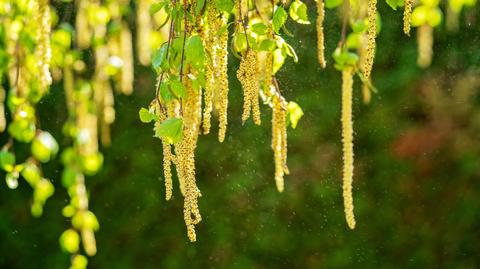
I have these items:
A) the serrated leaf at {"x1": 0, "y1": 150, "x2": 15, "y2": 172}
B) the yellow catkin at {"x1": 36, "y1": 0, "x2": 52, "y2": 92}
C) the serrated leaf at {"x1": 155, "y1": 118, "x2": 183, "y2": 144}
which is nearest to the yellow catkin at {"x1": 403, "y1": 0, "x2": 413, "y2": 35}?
the serrated leaf at {"x1": 155, "y1": 118, "x2": 183, "y2": 144}

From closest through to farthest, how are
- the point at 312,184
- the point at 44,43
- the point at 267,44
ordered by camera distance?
the point at 267,44 → the point at 44,43 → the point at 312,184

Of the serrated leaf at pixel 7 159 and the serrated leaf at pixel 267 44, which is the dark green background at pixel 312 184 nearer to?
the serrated leaf at pixel 7 159

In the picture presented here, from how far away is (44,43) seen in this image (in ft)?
4.41

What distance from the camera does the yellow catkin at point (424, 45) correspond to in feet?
7.22

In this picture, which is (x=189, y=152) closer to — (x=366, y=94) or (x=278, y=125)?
(x=278, y=125)

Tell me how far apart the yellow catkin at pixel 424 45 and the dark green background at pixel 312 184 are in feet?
0.07

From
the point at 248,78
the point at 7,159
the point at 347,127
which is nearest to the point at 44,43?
the point at 7,159

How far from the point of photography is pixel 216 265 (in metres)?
2.58

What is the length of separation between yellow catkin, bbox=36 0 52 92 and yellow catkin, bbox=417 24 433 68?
119 cm

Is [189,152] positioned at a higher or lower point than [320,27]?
lower

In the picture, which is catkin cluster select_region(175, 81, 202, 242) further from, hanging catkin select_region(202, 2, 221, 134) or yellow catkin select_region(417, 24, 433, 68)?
yellow catkin select_region(417, 24, 433, 68)

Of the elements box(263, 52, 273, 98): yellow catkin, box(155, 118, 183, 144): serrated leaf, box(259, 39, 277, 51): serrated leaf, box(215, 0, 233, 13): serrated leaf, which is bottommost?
box(155, 118, 183, 144): serrated leaf

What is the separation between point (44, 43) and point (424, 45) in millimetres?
1306

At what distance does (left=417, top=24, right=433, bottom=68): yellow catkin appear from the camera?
2.20m
